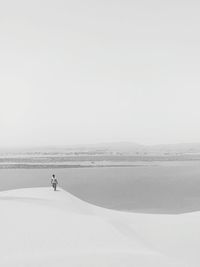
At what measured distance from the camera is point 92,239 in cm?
1144

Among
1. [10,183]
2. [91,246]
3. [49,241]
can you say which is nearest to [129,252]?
[91,246]

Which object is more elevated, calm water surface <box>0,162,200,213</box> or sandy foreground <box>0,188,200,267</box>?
sandy foreground <box>0,188,200,267</box>

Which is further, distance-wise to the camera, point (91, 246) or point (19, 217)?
Answer: point (19, 217)

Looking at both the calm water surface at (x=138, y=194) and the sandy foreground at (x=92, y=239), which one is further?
the calm water surface at (x=138, y=194)

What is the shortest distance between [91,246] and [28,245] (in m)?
1.92

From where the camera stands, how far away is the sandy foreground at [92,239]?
30.9ft

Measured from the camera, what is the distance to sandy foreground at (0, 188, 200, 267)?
9430 mm

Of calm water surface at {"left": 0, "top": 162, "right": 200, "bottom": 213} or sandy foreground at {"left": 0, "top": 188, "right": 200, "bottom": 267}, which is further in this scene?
calm water surface at {"left": 0, "top": 162, "right": 200, "bottom": 213}

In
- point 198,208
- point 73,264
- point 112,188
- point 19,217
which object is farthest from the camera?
A: point 112,188

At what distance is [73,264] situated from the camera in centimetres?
899

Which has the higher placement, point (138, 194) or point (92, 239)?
point (92, 239)

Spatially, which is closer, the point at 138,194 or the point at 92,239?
the point at 92,239

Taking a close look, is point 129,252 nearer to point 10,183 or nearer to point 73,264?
point 73,264

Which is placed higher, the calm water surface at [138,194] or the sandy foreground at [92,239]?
the sandy foreground at [92,239]
